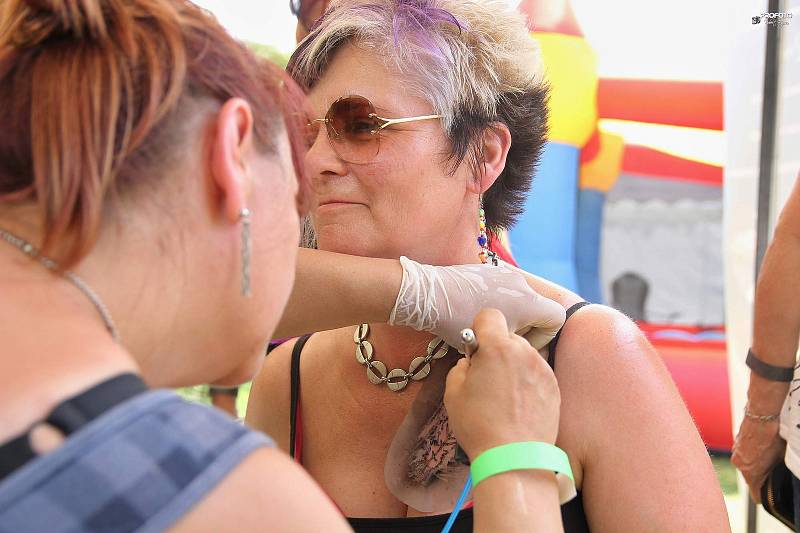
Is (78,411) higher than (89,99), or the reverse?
(89,99)

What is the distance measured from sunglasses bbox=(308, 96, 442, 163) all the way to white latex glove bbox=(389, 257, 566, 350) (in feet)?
0.95

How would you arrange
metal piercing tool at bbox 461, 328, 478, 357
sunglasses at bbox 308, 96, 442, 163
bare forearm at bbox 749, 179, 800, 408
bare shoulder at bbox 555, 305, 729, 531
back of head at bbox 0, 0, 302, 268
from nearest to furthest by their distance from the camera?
back of head at bbox 0, 0, 302, 268
metal piercing tool at bbox 461, 328, 478, 357
bare shoulder at bbox 555, 305, 729, 531
sunglasses at bbox 308, 96, 442, 163
bare forearm at bbox 749, 179, 800, 408

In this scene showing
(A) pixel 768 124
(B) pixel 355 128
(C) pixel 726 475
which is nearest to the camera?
(B) pixel 355 128

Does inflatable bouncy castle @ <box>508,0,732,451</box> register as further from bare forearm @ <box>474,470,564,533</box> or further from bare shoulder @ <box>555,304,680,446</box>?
bare forearm @ <box>474,470,564,533</box>

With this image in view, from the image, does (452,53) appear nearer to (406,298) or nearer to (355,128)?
(355,128)

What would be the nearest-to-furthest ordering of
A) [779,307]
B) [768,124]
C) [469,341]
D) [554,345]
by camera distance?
1. [469,341]
2. [554,345]
3. [779,307]
4. [768,124]

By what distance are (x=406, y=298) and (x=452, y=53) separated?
0.53m

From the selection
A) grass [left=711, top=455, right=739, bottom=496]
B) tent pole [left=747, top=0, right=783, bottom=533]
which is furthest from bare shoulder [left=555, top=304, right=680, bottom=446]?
grass [left=711, top=455, right=739, bottom=496]

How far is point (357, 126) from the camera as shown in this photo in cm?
155

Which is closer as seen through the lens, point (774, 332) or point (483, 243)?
point (483, 243)

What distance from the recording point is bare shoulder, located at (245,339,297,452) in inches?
67.8

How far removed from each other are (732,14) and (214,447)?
110 inches

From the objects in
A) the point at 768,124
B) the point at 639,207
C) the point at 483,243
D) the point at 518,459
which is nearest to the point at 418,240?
the point at 483,243

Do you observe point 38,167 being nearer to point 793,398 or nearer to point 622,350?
point 622,350
